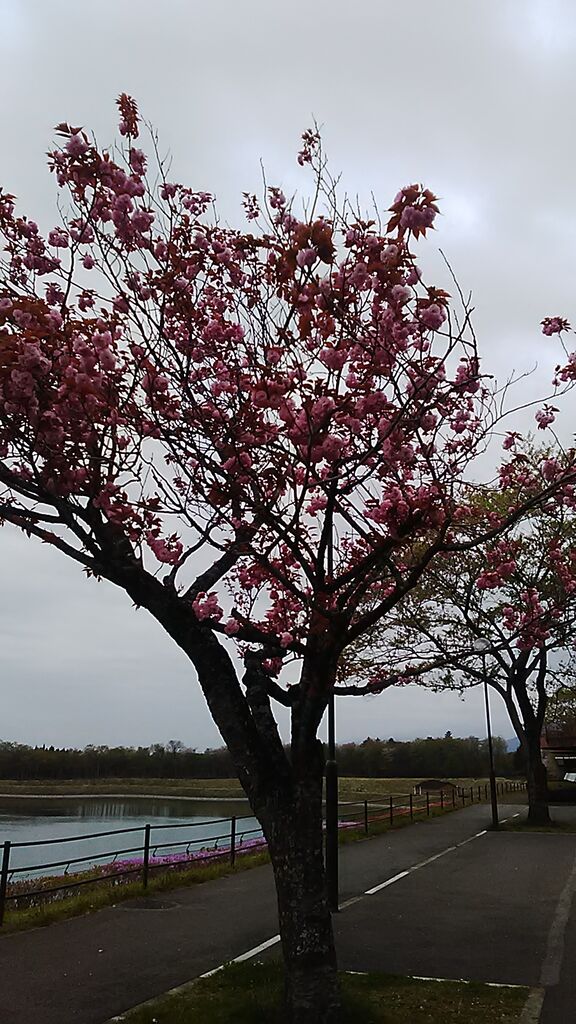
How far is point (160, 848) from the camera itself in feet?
50.2

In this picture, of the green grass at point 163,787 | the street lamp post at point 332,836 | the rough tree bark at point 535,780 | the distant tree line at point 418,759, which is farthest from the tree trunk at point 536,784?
the distant tree line at point 418,759

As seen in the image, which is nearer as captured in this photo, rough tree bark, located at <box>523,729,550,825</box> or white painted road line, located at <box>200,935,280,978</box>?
white painted road line, located at <box>200,935,280,978</box>

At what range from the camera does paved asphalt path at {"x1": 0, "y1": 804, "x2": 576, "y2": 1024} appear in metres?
6.46

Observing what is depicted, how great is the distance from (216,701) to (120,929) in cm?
476

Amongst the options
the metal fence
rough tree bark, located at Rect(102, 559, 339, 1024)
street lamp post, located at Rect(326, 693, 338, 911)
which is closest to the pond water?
the metal fence

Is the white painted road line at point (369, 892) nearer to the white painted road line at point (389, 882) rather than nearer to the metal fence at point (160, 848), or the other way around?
the white painted road line at point (389, 882)

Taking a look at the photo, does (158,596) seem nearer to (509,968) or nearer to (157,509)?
(157,509)

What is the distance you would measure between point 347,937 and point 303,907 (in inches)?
144

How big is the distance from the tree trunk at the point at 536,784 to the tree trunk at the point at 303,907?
64.9 ft

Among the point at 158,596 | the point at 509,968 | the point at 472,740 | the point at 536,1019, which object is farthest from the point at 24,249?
the point at 472,740

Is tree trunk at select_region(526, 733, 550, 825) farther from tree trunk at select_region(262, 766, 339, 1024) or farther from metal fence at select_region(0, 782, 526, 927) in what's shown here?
tree trunk at select_region(262, 766, 339, 1024)

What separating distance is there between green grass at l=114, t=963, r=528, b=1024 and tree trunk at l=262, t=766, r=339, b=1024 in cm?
26

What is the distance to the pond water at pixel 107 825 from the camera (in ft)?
59.7

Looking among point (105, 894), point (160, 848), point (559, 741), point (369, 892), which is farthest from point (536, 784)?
point (559, 741)
